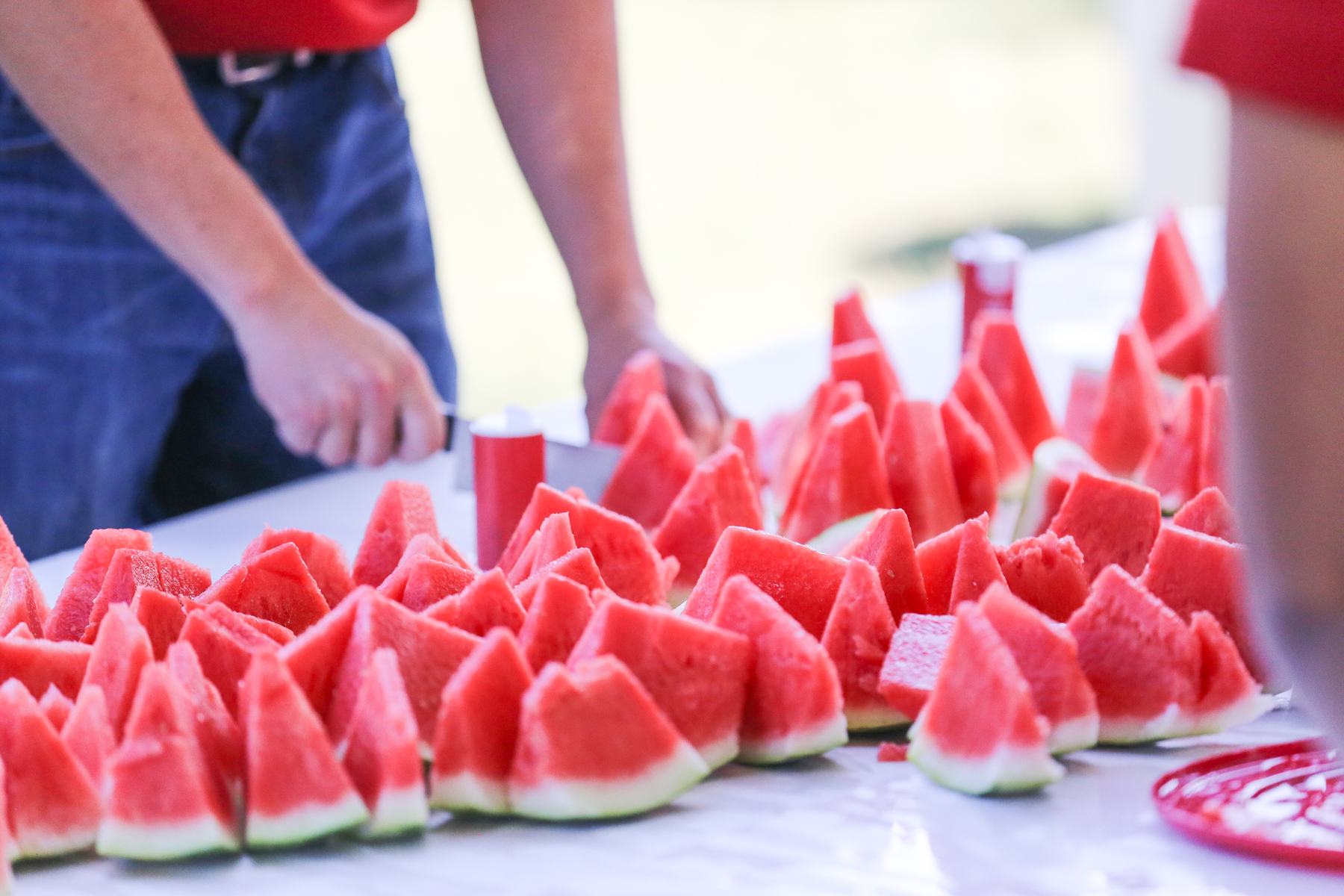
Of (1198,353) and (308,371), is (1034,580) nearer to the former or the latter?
(308,371)

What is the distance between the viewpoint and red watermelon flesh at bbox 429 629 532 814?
1.13 m

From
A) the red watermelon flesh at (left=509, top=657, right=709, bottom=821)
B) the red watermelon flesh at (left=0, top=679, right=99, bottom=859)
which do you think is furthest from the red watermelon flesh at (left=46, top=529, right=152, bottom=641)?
the red watermelon flesh at (left=509, top=657, right=709, bottom=821)

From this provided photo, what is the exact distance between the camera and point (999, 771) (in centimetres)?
114

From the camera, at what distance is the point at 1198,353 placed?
2.23 meters

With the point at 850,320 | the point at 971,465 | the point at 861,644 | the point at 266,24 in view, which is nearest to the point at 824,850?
the point at 861,644

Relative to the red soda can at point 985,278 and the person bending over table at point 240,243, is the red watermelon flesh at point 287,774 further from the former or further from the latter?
the red soda can at point 985,278

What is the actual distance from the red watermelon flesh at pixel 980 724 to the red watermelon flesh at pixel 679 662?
0.17 m

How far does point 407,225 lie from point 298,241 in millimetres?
189

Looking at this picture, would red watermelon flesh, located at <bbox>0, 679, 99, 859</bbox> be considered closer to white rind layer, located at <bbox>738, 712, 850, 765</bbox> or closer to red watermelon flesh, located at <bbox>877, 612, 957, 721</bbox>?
white rind layer, located at <bbox>738, 712, 850, 765</bbox>

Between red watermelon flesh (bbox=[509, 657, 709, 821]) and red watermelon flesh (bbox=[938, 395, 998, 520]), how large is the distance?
31.2 inches

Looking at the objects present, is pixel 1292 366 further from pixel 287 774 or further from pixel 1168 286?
pixel 1168 286

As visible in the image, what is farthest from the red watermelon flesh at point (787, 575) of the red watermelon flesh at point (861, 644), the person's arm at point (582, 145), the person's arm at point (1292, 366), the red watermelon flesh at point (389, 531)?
the person's arm at point (582, 145)

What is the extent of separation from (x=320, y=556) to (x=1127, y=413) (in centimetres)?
113

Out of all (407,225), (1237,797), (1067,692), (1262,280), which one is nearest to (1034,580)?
(1067,692)
